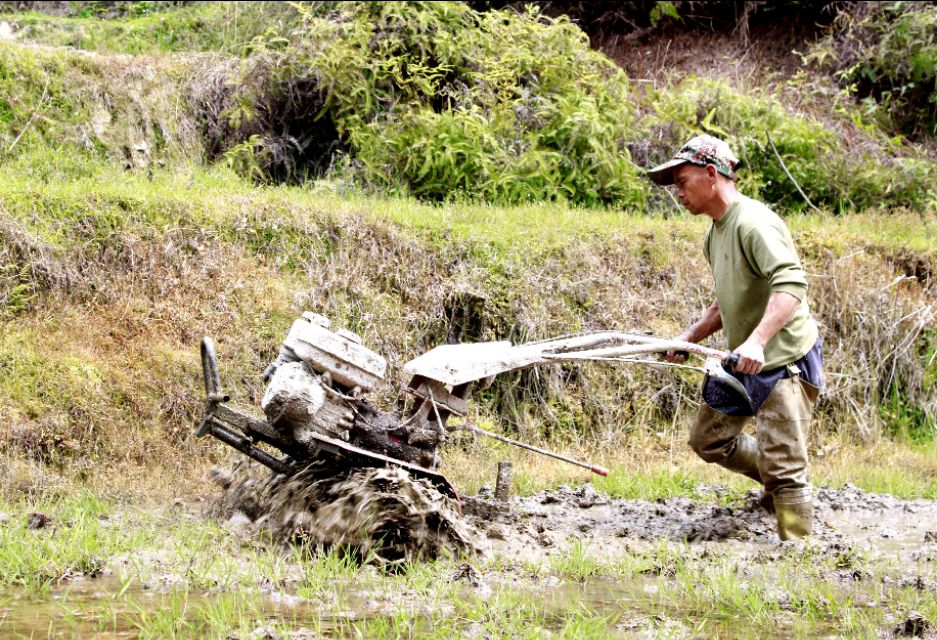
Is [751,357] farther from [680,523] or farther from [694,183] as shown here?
[680,523]

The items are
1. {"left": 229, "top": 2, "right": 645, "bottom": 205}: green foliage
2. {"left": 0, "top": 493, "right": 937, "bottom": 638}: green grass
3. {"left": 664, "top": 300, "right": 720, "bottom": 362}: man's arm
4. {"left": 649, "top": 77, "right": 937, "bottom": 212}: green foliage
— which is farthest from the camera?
{"left": 649, "top": 77, "right": 937, "bottom": 212}: green foliage

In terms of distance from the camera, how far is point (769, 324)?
5.11m

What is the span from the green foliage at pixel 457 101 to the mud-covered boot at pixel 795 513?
4868 millimetres

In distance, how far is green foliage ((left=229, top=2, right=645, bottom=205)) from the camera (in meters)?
9.80

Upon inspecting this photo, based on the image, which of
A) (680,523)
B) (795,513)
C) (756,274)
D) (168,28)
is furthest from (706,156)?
(168,28)

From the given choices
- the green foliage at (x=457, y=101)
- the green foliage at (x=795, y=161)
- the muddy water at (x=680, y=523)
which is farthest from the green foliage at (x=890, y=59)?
the muddy water at (x=680, y=523)

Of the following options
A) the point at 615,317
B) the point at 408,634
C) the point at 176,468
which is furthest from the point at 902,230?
the point at 408,634

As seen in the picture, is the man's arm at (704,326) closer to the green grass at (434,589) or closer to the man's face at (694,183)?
the man's face at (694,183)

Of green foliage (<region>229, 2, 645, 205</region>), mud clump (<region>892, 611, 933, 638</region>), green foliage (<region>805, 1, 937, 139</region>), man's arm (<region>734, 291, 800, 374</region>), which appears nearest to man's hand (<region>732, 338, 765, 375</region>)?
man's arm (<region>734, 291, 800, 374</region>)

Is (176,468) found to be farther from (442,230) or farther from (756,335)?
(756,335)

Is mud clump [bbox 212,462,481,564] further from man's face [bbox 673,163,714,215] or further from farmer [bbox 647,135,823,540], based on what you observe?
man's face [bbox 673,163,714,215]

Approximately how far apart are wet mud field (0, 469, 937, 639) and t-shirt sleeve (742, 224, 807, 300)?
139 cm

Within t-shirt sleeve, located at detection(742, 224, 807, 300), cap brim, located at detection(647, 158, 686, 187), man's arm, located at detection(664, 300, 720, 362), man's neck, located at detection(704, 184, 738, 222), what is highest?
cap brim, located at detection(647, 158, 686, 187)

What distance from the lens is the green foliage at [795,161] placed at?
11.0 metres
